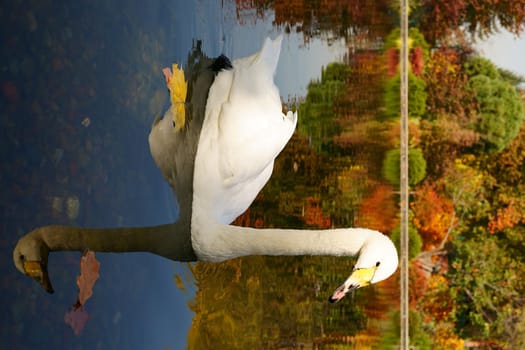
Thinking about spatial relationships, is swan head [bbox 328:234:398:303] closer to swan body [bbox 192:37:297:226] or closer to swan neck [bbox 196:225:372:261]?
swan neck [bbox 196:225:372:261]

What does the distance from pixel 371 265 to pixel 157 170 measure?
0.37m

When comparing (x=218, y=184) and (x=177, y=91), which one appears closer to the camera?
(x=218, y=184)

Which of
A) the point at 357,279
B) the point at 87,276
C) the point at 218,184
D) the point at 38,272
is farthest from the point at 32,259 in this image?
the point at 357,279

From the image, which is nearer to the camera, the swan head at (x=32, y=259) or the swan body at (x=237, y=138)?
the swan head at (x=32, y=259)

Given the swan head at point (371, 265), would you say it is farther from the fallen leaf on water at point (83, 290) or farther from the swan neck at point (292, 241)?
the fallen leaf on water at point (83, 290)

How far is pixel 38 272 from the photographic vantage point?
2.12 feet

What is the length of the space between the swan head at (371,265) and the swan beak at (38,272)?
1.02 feet

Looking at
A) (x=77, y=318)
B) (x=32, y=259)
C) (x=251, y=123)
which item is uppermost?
(x=251, y=123)

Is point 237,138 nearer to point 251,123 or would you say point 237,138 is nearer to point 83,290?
point 251,123

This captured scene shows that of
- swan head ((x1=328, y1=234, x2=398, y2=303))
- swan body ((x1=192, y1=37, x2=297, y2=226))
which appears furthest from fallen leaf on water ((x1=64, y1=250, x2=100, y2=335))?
swan head ((x1=328, y1=234, x2=398, y2=303))

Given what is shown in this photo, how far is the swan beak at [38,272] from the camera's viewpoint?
0.64 m

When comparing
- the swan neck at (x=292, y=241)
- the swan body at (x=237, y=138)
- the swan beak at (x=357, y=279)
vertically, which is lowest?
the swan beak at (x=357, y=279)

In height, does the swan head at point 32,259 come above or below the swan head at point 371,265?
above

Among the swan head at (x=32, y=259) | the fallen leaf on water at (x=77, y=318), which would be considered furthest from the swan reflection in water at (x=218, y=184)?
the fallen leaf on water at (x=77, y=318)
